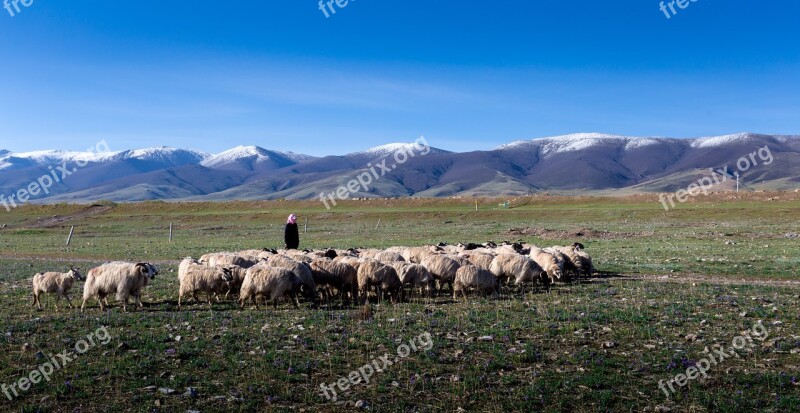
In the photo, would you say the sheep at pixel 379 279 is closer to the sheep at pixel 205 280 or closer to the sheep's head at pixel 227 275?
the sheep's head at pixel 227 275

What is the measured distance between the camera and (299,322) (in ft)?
45.8

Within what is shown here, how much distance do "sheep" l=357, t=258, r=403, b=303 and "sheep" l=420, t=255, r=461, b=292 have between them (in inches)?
75.9

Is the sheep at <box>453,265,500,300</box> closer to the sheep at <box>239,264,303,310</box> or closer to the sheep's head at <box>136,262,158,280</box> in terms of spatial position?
the sheep at <box>239,264,303,310</box>

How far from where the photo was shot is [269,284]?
16.4 m

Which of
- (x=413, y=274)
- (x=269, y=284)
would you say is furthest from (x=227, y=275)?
(x=413, y=274)

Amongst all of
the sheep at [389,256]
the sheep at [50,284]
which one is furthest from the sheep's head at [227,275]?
the sheep at [389,256]

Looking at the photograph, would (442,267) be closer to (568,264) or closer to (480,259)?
(480,259)

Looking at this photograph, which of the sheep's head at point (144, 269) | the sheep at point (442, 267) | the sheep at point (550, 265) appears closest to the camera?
the sheep's head at point (144, 269)

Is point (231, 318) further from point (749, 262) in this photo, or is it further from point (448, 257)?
point (749, 262)

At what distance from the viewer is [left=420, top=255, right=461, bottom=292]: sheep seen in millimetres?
19500

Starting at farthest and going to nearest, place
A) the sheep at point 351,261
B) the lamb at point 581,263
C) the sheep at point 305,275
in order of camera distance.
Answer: the lamb at point 581,263 < the sheep at point 351,261 < the sheep at point 305,275

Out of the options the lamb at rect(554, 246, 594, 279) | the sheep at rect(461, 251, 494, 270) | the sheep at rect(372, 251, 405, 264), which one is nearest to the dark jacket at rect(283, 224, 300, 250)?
the sheep at rect(372, 251, 405, 264)

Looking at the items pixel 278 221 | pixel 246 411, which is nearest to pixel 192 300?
pixel 246 411

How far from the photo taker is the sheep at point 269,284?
16.4 m
